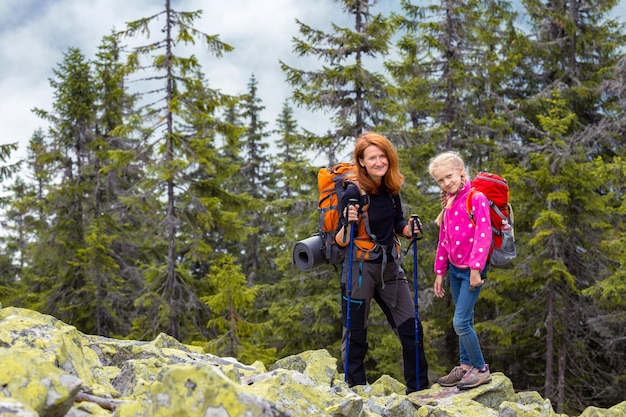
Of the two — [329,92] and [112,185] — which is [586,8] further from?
[112,185]

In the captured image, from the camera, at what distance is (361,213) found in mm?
5629

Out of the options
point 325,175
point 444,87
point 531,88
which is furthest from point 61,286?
point 531,88

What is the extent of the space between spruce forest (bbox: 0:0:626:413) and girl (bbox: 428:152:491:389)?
604cm

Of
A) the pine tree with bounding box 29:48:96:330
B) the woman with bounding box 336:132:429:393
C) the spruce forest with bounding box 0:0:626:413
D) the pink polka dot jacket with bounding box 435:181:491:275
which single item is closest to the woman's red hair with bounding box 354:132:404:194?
the woman with bounding box 336:132:429:393

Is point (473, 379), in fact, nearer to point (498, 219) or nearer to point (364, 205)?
point (498, 219)

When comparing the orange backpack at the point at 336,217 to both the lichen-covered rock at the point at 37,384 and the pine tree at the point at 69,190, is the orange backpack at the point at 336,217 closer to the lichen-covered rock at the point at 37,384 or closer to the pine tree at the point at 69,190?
the lichen-covered rock at the point at 37,384

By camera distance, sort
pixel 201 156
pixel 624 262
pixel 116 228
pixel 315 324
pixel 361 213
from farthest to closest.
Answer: pixel 116 228 < pixel 201 156 < pixel 315 324 < pixel 624 262 < pixel 361 213

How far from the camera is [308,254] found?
5703 millimetres

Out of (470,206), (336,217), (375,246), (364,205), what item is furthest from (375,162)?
(470,206)

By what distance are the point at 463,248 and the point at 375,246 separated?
90 centimetres

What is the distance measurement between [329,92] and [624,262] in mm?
8196

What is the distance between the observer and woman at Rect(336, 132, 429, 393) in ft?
18.4

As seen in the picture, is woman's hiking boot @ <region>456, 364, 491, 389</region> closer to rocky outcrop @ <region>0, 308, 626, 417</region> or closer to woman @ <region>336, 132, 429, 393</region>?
rocky outcrop @ <region>0, 308, 626, 417</region>

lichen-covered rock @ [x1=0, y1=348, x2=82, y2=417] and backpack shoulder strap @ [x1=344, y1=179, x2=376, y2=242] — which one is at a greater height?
backpack shoulder strap @ [x1=344, y1=179, x2=376, y2=242]
